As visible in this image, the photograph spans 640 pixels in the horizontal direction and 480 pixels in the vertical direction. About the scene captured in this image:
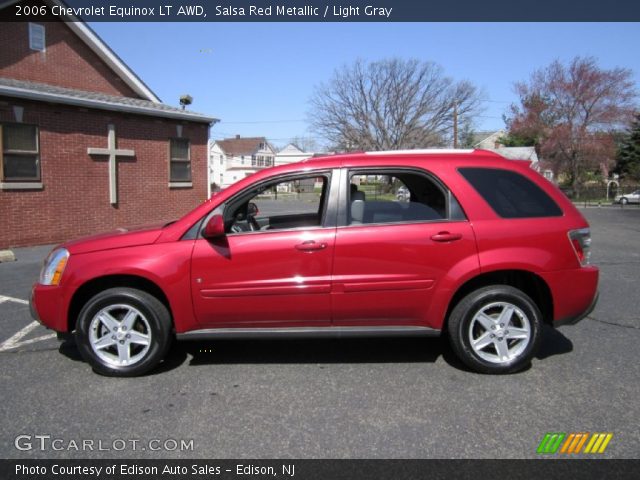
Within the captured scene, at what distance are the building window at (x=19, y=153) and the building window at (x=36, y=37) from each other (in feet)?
13.4

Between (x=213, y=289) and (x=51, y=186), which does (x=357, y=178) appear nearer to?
(x=213, y=289)

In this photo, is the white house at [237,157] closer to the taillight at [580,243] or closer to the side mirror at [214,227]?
the side mirror at [214,227]

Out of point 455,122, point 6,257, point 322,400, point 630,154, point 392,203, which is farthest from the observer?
point 630,154

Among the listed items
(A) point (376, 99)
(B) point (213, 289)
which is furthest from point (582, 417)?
(A) point (376, 99)

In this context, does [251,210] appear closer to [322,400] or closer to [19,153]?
[322,400]

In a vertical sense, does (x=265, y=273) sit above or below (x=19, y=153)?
below

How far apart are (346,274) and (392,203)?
0.76 m

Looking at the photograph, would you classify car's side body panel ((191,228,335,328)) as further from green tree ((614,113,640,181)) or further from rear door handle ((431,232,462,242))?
green tree ((614,113,640,181))

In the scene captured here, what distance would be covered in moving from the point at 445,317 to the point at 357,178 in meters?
1.32

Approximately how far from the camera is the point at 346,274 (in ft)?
12.5

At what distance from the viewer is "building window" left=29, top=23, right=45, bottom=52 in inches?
538

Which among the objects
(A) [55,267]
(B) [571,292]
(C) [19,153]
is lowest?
(B) [571,292]

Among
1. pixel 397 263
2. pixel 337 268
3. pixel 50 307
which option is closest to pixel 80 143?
pixel 50 307
